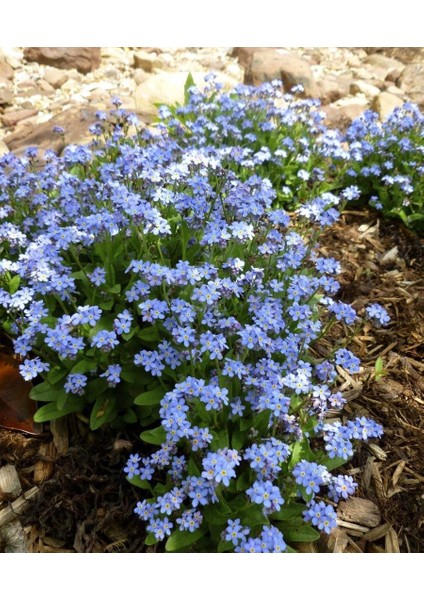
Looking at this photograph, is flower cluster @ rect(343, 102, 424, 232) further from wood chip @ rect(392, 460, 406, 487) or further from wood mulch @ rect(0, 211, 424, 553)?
wood chip @ rect(392, 460, 406, 487)

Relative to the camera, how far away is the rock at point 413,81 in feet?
30.1

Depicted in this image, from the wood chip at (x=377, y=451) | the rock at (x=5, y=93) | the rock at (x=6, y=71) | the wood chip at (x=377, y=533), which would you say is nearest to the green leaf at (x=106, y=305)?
the wood chip at (x=377, y=451)

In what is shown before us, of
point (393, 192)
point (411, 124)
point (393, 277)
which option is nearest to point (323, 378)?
point (393, 277)

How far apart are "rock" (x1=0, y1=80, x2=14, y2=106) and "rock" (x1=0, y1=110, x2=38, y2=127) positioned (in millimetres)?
408

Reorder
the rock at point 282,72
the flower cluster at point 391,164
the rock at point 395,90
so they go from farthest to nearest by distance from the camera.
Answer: the rock at point 395,90, the rock at point 282,72, the flower cluster at point 391,164

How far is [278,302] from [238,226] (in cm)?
52

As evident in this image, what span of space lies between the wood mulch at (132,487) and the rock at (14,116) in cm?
595

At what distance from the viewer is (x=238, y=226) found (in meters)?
3.31

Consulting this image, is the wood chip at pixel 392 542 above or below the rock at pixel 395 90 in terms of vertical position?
below

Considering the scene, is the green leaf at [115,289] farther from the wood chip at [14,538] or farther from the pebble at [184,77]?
the pebble at [184,77]

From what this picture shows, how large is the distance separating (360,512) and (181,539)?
110 centimetres

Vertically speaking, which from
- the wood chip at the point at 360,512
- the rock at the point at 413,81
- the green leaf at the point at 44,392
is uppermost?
the rock at the point at 413,81

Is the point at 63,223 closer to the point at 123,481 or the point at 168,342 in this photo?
the point at 168,342

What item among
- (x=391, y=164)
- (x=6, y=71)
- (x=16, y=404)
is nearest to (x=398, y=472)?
(x=16, y=404)
